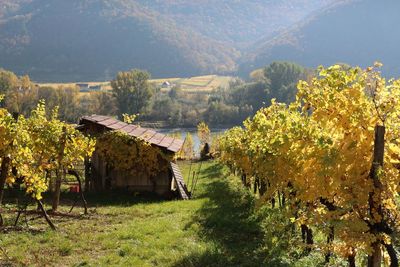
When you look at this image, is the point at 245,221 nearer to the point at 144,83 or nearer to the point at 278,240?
the point at 278,240

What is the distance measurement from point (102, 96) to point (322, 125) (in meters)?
128

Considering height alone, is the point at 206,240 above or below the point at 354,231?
below

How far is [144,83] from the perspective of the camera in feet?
430

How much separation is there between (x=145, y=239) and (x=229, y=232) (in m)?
3.20

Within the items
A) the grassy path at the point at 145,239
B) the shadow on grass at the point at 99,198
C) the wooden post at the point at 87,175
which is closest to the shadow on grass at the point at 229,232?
the grassy path at the point at 145,239

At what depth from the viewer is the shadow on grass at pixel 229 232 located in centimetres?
1192

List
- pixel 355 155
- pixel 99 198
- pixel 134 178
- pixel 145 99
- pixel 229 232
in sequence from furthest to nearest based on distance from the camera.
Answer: pixel 145 99 < pixel 134 178 < pixel 99 198 < pixel 229 232 < pixel 355 155

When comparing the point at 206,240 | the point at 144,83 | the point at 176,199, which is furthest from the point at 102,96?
the point at 206,240

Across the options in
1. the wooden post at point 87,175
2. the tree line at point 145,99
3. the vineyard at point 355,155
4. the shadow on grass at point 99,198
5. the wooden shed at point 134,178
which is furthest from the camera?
the tree line at point 145,99

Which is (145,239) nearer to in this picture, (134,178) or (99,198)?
(99,198)

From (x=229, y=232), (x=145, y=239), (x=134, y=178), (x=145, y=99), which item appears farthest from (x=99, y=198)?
(x=145, y=99)

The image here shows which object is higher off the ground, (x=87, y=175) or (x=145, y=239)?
(x=145, y=239)

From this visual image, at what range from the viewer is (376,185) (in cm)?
698

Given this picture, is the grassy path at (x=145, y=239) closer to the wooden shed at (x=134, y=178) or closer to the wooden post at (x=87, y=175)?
the wooden shed at (x=134, y=178)
